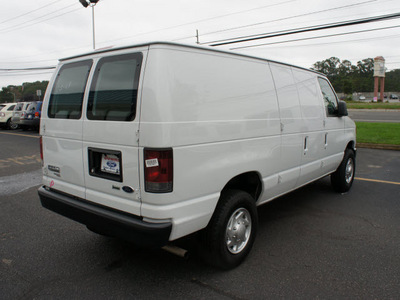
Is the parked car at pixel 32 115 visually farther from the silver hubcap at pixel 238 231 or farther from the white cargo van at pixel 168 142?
the silver hubcap at pixel 238 231

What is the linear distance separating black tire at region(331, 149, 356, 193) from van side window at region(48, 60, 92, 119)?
4484 millimetres

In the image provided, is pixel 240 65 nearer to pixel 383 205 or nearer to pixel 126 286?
pixel 126 286

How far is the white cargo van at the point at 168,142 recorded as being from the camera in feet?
8.46

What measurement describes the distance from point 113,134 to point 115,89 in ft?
1.33

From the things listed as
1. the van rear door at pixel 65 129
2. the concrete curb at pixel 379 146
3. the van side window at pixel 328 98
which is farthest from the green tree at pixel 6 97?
the van side window at pixel 328 98

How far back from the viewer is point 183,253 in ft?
10.0

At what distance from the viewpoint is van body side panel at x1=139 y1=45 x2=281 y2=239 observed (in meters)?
2.55

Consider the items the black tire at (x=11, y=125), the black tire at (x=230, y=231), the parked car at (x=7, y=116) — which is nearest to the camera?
the black tire at (x=230, y=231)

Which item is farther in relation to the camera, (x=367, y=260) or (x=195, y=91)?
(x=367, y=260)

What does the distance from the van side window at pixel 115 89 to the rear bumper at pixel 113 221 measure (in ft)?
2.69

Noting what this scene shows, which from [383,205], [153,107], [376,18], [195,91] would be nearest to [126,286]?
[153,107]

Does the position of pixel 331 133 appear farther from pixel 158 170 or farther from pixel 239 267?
pixel 158 170

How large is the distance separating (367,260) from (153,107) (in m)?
2.73

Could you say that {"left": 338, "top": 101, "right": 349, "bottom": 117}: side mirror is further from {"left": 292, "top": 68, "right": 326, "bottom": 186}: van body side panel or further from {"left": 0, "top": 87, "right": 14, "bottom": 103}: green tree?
{"left": 0, "top": 87, "right": 14, "bottom": 103}: green tree
